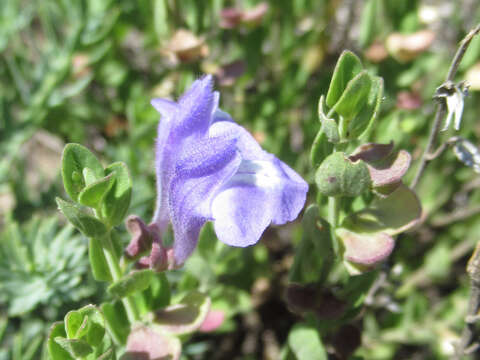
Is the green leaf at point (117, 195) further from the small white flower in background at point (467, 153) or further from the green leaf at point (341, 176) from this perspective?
the small white flower in background at point (467, 153)

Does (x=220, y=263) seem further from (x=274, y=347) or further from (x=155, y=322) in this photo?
(x=274, y=347)

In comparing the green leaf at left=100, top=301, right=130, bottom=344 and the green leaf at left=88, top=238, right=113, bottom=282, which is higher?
the green leaf at left=88, top=238, right=113, bottom=282

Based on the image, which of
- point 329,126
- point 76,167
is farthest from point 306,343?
point 76,167

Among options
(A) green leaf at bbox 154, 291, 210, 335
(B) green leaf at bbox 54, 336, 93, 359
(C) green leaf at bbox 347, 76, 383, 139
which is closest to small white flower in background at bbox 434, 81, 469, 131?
(C) green leaf at bbox 347, 76, 383, 139

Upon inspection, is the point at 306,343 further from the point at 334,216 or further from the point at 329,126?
the point at 329,126

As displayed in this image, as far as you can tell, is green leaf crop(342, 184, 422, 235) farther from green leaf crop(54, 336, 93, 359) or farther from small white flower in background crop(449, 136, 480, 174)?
green leaf crop(54, 336, 93, 359)

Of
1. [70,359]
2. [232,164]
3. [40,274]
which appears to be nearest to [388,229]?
[232,164]

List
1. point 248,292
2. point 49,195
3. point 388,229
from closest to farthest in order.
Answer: point 388,229 < point 49,195 < point 248,292
